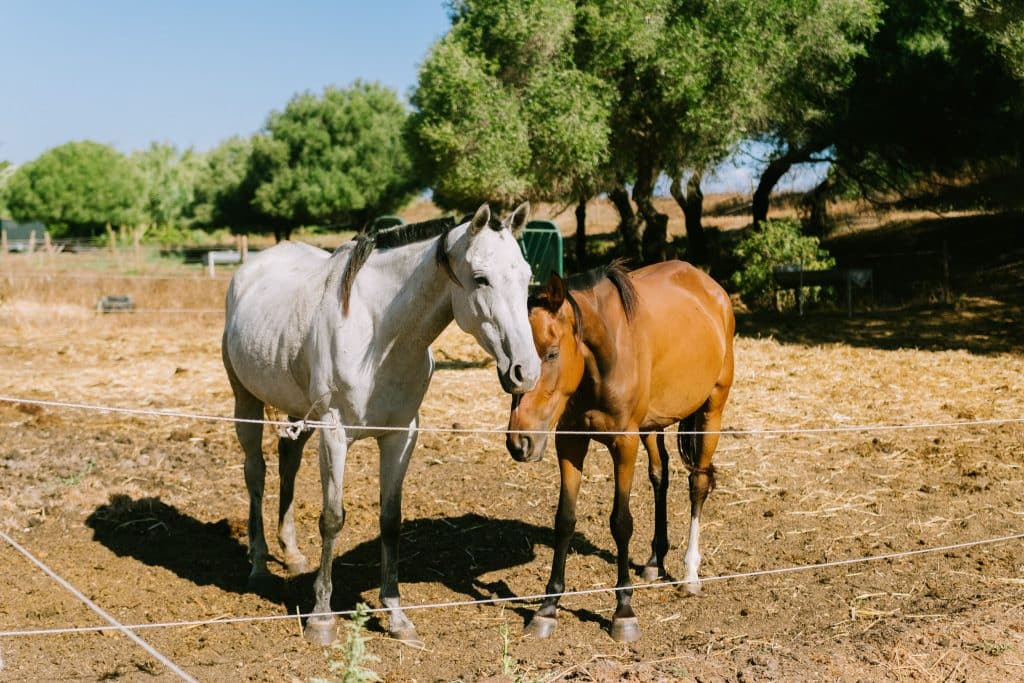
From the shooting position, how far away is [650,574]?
5395mm

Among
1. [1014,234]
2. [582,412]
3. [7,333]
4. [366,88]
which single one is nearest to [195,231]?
[366,88]

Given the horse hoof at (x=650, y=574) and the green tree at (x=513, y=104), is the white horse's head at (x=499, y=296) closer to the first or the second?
the horse hoof at (x=650, y=574)

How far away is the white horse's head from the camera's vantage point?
3.78m

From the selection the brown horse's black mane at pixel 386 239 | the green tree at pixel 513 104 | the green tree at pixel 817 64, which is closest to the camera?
the brown horse's black mane at pixel 386 239

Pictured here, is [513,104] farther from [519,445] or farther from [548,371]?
[519,445]

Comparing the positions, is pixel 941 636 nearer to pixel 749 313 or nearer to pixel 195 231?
pixel 749 313

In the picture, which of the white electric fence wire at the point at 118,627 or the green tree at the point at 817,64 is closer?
the white electric fence wire at the point at 118,627

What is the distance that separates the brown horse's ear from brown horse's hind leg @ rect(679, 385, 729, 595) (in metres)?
1.83

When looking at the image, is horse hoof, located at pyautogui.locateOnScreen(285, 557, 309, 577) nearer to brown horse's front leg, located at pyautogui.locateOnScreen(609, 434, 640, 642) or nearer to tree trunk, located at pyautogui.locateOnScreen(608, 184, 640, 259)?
brown horse's front leg, located at pyautogui.locateOnScreen(609, 434, 640, 642)

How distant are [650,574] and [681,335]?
1.48 m

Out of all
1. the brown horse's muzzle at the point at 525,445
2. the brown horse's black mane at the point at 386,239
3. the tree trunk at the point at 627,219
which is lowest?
the brown horse's muzzle at the point at 525,445

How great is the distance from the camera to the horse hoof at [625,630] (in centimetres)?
441

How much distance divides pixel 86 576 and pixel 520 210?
3510mm

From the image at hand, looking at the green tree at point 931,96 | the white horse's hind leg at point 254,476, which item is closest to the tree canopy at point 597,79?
the green tree at point 931,96
